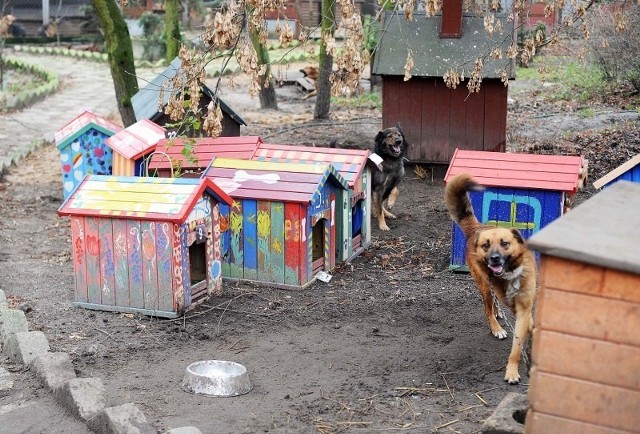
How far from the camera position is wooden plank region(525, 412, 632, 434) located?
4312 millimetres

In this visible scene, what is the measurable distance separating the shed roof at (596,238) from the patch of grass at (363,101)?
14.7 metres

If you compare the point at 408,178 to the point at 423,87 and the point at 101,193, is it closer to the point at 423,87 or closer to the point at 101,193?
the point at 423,87

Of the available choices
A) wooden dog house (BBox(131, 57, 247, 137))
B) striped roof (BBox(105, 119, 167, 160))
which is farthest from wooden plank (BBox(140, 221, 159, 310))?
wooden dog house (BBox(131, 57, 247, 137))

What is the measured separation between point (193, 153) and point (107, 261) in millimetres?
2451

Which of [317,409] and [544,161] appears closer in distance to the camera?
[317,409]

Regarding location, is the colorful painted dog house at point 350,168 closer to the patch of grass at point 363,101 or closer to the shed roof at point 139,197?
the shed roof at point 139,197

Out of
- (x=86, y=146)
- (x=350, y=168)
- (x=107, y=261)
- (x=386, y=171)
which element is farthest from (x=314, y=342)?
(x=86, y=146)

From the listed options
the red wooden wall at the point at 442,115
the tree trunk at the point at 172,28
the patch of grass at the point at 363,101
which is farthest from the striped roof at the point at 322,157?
the patch of grass at the point at 363,101

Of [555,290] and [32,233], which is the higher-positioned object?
[555,290]

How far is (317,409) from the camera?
19.7 ft

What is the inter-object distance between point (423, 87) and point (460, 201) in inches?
238

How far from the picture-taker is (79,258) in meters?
8.09

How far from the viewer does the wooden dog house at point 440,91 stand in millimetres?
13148

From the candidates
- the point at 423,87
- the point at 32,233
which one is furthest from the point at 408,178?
the point at 32,233
